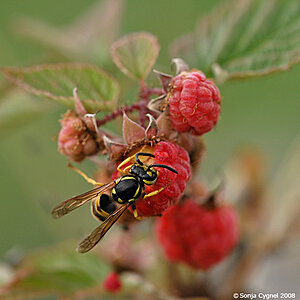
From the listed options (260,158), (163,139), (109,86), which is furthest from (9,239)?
(163,139)

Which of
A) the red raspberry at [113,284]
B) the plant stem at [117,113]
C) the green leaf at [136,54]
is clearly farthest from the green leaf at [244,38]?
→ the red raspberry at [113,284]

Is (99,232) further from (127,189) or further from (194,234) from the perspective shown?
(194,234)

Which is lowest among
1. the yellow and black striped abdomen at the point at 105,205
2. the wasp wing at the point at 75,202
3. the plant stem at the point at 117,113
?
the yellow and black striped abdomen at the point at 105,205

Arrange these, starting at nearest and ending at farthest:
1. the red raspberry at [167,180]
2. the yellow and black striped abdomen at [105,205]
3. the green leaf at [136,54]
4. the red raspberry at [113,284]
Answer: the red raspberry at [167,180] < the yellow and black striped abdomen at [105,205] < the green leaf at [136,54] < the red raspberry at [113,284]

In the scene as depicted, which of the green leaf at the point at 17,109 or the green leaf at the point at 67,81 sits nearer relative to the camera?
the green leaf at the point at 67,81

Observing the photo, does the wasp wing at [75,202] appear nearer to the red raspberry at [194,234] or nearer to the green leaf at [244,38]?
the red raspberry at [194,234]

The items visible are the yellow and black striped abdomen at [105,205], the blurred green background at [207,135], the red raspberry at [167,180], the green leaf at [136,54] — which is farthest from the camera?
the blurred green background at [207,135]

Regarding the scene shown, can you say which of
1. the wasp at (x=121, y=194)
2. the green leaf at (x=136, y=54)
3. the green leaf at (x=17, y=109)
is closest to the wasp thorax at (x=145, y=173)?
the wasp at (x=121, y=194)

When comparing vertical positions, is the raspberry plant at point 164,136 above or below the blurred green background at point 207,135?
below

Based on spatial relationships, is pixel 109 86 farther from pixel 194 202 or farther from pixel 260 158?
pixel 260 158
